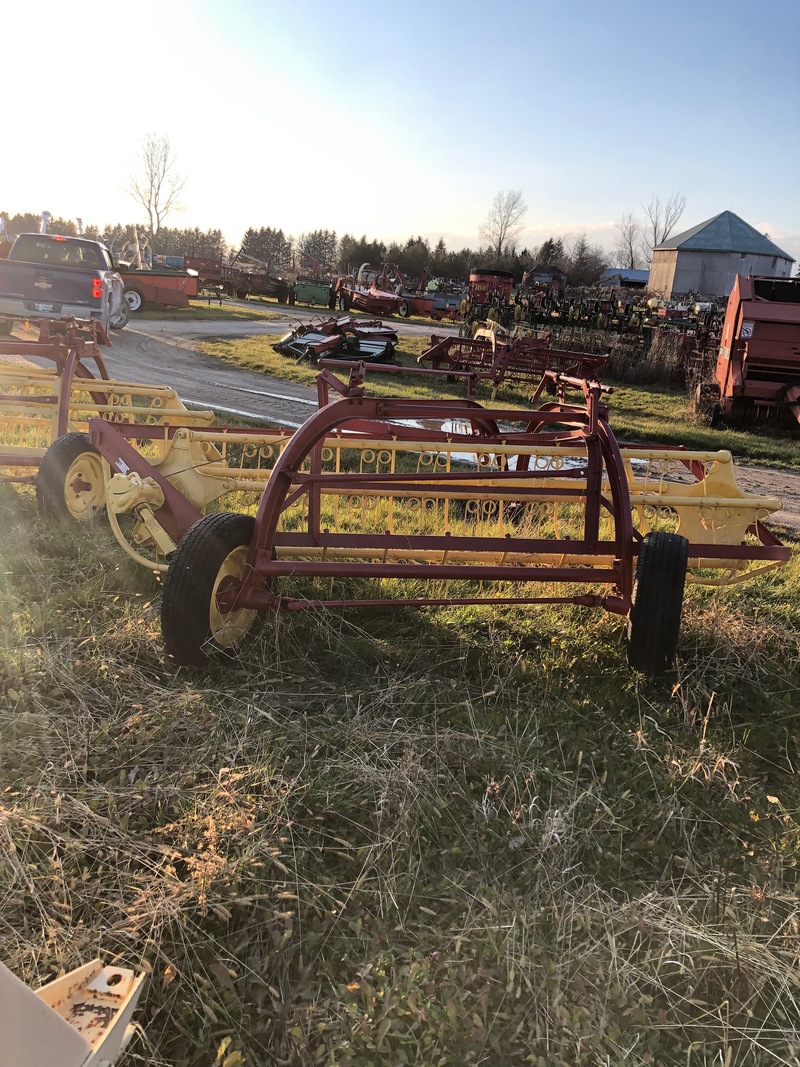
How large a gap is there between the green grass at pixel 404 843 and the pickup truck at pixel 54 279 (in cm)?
1045

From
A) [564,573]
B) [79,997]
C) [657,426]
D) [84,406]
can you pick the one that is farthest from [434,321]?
[79,997]

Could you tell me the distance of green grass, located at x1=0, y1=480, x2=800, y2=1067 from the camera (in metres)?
1.82

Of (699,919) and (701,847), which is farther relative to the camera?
(701,847)

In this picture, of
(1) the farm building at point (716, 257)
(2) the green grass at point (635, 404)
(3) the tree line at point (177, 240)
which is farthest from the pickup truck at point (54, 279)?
(1) the farm building at point (716, 257)

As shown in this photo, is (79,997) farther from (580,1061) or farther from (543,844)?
(543,844)

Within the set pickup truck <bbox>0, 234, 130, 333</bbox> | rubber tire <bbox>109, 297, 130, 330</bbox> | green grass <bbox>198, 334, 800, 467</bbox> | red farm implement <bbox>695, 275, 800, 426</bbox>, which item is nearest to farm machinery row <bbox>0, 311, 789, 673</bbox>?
green grass <bbox>198, 334, 800, 467</bbox>

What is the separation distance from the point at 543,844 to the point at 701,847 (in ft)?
1.89

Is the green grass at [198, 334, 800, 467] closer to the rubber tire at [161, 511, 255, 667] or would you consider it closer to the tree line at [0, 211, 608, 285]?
the rubber tire at [161, 511, 255, 667]

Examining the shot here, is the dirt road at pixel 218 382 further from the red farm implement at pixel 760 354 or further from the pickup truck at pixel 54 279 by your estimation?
the red farm implement at pixel 760 354

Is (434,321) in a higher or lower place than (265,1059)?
higher

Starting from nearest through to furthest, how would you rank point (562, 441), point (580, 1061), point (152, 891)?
point (580, 1061)
point (152, 891)
point (562, 441)

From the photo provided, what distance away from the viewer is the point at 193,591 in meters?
3.01

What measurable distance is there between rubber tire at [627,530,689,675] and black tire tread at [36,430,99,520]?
3.52m

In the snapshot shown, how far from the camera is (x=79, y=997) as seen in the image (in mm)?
1602
